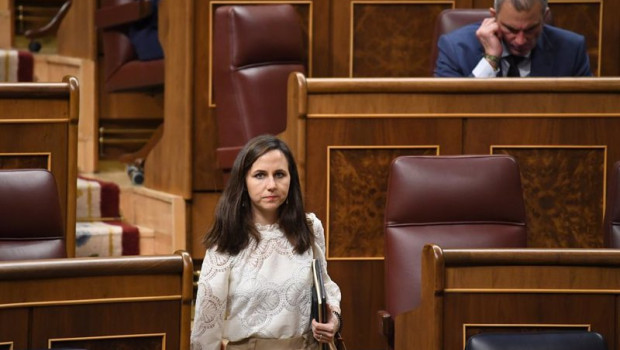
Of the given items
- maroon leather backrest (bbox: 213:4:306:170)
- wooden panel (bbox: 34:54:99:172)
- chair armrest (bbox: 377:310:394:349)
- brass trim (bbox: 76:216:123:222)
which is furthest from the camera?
wooden panel (bbox: 34:54:99:172)

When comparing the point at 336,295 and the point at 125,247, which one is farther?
the point at 125,247

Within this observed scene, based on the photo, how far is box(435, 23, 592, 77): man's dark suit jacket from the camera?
1.82 meters

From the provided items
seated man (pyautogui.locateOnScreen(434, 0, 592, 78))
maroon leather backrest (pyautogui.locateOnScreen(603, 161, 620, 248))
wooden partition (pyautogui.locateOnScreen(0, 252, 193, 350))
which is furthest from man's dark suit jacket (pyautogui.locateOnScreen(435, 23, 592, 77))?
wooden partition (pyautogui.locateOnScreen(0, 252, 193, 350))

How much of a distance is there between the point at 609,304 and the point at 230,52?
838 mm

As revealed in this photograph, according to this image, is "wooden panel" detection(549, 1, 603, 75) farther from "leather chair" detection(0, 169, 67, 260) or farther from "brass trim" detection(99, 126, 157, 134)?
"leather chair" detection(0, 169, 67, 260)

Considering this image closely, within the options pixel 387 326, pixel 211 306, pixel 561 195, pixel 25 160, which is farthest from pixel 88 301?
pixel 561 195

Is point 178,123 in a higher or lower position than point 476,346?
higher

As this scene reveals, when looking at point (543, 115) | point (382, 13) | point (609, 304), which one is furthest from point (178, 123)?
point (609, 304)

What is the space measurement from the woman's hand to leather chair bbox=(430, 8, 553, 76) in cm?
75

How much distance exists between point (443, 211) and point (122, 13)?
0.94 meters

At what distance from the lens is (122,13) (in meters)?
2.20

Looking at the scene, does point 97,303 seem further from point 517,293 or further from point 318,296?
point 517,293

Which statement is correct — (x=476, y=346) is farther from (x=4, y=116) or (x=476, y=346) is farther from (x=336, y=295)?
(x=4, y=116)

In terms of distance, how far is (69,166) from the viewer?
1.63 metres
